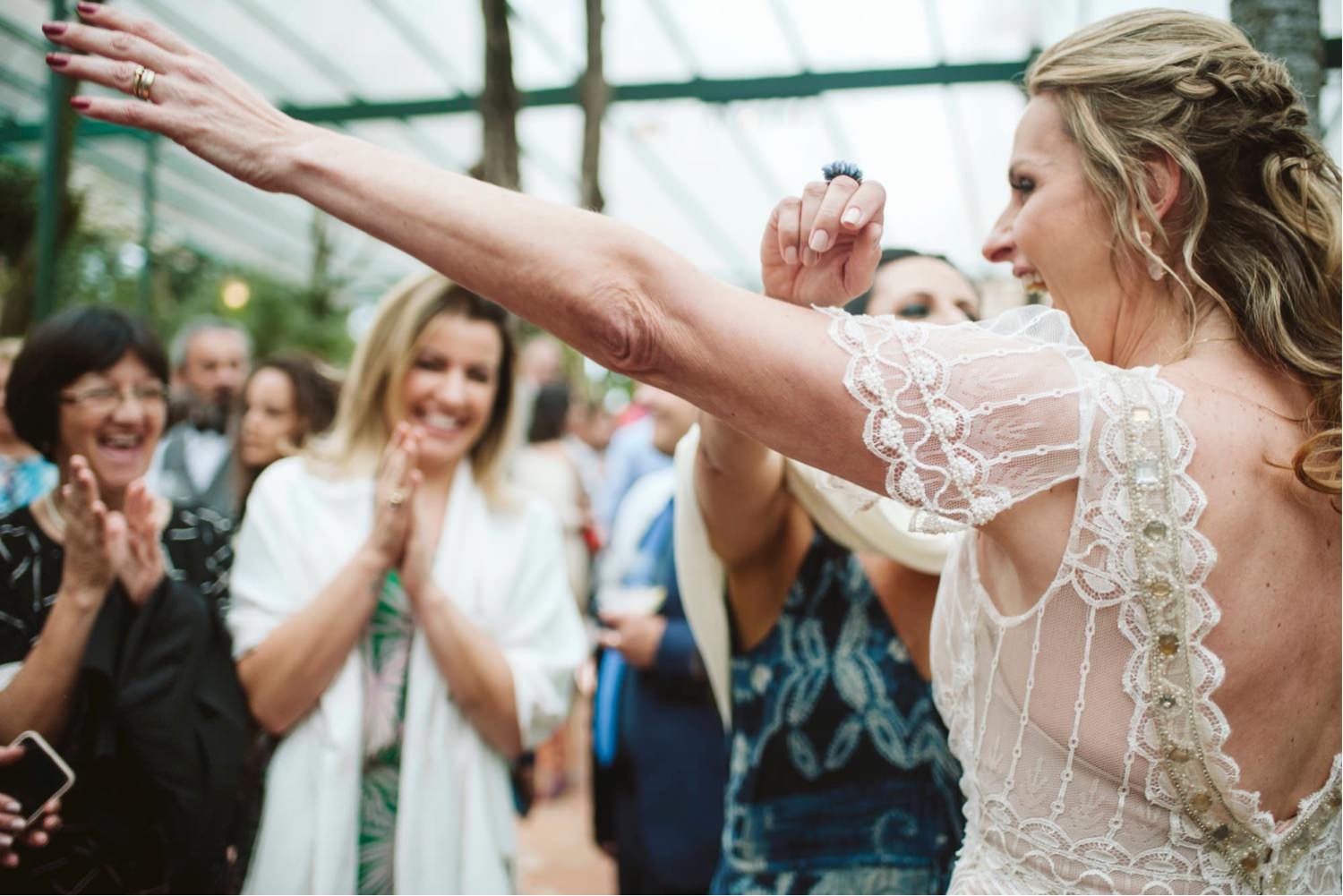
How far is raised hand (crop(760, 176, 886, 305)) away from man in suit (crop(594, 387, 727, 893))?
Answer: 1.39 meters

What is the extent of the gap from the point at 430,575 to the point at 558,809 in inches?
151

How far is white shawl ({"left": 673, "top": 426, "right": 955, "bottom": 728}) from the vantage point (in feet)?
5.73

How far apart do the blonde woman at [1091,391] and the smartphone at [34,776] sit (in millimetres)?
1270

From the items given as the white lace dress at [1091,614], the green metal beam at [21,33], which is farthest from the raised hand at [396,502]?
the green metal beam at [21,33]

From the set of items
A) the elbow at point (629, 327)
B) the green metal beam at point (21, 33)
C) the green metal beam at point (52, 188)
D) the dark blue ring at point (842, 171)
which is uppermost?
the green metal beam at point (21, 33)

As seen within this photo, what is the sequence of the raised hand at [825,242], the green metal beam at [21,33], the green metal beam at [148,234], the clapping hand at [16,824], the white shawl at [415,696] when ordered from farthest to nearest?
1. the green metal beam at [148,234]
2. the green metal beam at [21,33]
3. the white shawl at [415,696]
4. the clapping hand at [16,824]
5. the raised hand at [825,242]

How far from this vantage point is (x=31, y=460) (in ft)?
10.8

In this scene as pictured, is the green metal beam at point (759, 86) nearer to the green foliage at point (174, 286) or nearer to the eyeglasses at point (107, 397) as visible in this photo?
the green foliage at point (174, 286)

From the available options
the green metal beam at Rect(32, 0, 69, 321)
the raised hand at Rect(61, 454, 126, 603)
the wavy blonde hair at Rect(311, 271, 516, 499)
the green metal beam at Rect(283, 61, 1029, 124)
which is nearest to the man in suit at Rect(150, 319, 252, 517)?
the green metal beam at Rect(32, 0, 69, 321)

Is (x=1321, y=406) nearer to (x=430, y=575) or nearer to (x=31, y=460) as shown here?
(x=430, y=575)

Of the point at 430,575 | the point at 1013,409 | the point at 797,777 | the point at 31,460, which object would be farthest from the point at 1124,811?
the point at 31,460

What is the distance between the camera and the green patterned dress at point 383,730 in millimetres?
2098

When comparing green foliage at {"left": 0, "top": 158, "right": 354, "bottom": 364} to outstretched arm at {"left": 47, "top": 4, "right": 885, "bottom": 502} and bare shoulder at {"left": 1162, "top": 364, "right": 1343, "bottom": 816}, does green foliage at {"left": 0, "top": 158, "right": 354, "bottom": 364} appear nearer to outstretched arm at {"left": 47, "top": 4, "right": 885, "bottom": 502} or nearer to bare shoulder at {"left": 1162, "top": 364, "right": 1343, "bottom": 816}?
outstretched arm at {"left": 47, "top": 4, "right": 885, "bottom": 502}

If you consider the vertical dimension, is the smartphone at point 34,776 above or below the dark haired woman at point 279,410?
below
